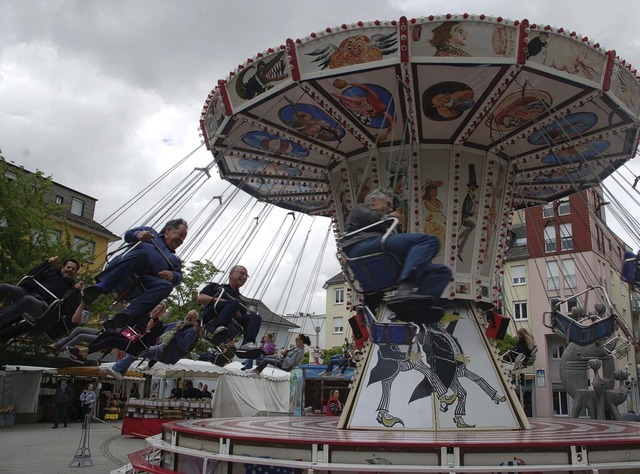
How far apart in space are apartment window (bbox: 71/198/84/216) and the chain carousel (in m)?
22.3

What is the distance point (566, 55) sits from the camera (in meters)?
9.02

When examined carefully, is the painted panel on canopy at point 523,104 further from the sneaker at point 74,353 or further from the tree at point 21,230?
the tree at point 21,230

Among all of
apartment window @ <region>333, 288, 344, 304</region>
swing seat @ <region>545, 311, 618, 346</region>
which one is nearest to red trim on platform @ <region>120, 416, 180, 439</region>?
swing seat @ <region>545, 311, 618, 346</region>

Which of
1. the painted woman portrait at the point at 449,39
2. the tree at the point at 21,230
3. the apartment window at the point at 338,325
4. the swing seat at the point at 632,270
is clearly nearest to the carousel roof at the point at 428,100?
the painted woman portrait at the point at 449,39

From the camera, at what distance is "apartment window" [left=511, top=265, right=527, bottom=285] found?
41197mm

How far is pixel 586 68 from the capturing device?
9.24 meters

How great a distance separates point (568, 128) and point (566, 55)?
260 cm

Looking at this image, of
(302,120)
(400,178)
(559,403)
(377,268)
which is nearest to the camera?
(377,268)

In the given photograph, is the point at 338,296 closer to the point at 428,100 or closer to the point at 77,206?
the point at 77,206

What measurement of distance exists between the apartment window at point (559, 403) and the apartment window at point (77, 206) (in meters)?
30.3

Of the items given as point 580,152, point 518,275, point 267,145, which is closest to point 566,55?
point 580,152

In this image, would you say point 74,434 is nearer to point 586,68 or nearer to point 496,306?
point 496,306

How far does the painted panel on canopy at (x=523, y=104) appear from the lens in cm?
951

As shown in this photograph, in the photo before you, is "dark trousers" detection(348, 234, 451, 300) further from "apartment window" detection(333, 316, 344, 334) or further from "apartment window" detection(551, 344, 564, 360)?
"apartment window" detection(333, 316, 344, 334)
